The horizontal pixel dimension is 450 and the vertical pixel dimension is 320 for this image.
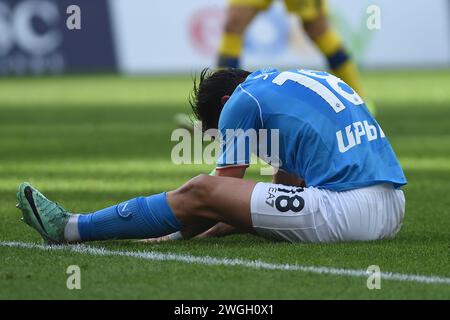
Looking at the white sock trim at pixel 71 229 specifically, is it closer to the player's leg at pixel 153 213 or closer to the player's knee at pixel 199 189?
the player's leg at pixel 153 213

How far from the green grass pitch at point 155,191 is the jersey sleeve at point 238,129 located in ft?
1.40

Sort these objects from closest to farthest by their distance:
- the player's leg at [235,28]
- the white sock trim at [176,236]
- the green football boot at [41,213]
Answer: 1. the green football boot at [41,213]
2. the white sock trim at [176,236]
3. the player's leg at [235,28]

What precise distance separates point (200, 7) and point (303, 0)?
13.3 m

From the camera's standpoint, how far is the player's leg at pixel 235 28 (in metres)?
11.3

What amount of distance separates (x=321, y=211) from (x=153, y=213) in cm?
76

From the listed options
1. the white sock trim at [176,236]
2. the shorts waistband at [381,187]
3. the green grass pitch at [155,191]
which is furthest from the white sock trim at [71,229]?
the shorts waistband at [381,187]

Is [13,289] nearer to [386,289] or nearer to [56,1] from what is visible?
[386,289]

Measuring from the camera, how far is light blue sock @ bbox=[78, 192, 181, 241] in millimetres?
5449

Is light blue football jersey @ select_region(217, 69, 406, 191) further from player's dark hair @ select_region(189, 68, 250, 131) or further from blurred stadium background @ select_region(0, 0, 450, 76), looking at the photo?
blurred stadium background @ select_region(0, 0, 450, 76)

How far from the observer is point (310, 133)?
555 centimetres

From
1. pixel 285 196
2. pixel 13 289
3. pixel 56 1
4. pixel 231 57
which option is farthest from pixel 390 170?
pixel 56 1

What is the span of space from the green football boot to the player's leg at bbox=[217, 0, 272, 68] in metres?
5.92

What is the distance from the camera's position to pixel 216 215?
5434 millimetres

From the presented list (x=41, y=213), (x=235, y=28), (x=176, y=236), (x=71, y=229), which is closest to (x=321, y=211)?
(x=176, y=236)
